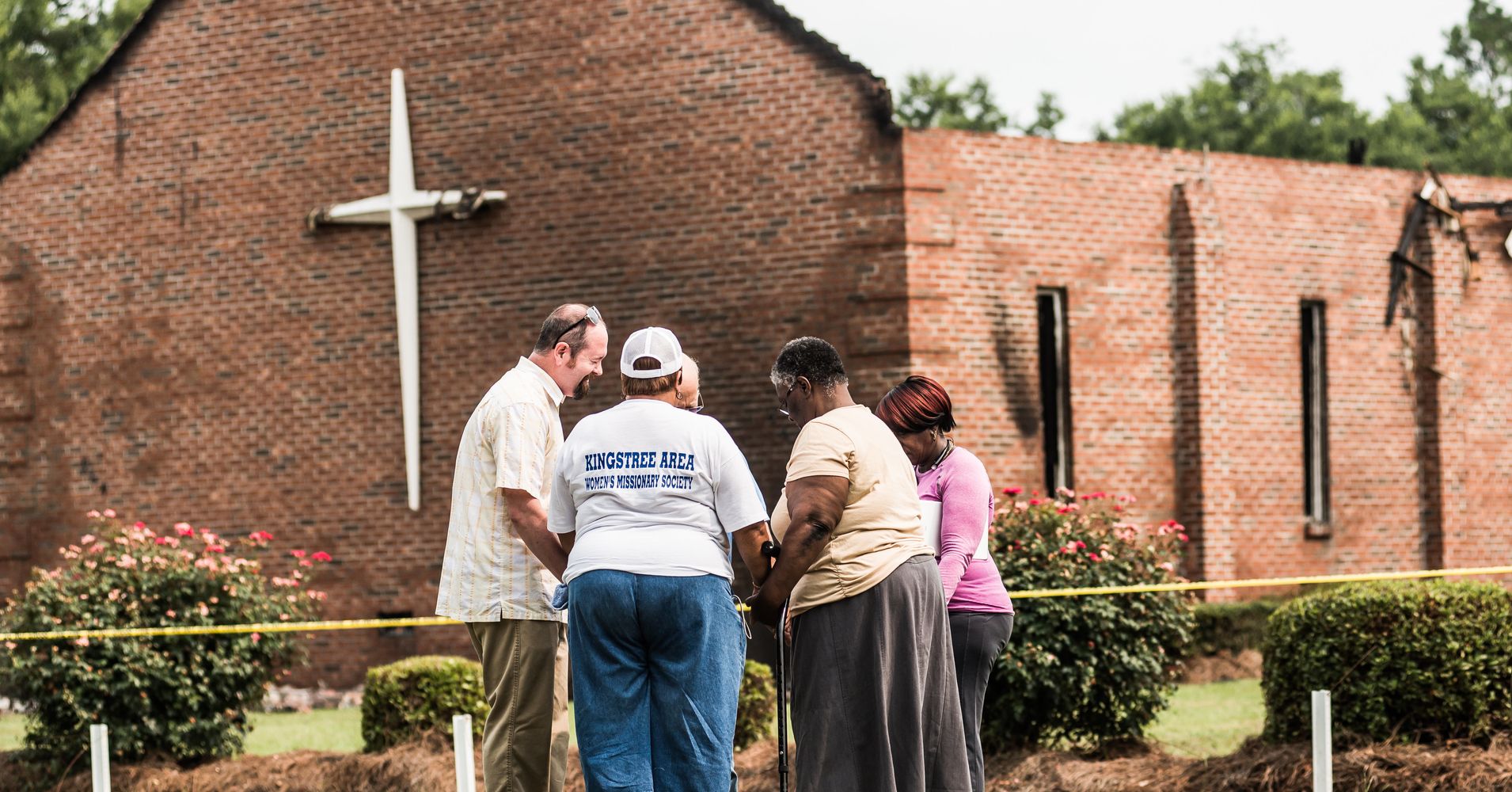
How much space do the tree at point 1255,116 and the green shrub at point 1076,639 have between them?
32149mm

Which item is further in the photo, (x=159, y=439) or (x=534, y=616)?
(x=159, y=439)

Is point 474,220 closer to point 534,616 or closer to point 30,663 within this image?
point 30,663

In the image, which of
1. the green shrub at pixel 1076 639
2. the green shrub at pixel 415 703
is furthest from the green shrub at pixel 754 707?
the green shrub at pixel 415 703

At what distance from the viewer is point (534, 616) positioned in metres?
5.79

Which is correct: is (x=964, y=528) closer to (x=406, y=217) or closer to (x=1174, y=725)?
(x=1174, y=725)

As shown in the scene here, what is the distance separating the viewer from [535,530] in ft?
18.5

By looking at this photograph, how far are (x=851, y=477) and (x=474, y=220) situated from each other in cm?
1027

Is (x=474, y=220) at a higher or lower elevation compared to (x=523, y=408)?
higher

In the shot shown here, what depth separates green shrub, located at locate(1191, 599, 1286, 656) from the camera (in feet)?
48.3

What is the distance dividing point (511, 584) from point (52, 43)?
30.1 metres

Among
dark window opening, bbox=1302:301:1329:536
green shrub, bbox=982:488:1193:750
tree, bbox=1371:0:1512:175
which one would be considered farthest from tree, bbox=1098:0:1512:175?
green shrub, bbox=982:488:1193:750

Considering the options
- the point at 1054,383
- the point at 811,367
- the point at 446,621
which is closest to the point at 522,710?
the point at 811,367

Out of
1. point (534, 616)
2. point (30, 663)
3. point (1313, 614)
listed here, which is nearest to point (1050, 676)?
point (1313, 614)

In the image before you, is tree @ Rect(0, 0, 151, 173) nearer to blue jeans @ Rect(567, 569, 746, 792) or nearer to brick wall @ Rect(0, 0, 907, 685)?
brick wall @ Rect(0, 0, 907, 685)
